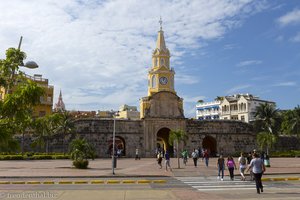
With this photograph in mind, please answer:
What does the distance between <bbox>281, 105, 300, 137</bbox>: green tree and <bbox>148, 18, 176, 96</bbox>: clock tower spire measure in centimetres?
2332

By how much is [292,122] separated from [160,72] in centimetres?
2718

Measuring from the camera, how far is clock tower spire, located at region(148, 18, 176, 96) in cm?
6328

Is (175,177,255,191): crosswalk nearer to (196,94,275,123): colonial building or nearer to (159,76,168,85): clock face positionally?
(159,76,168,85): clock face

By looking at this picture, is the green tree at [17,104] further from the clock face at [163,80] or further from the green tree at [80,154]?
the clock face at [163,80]

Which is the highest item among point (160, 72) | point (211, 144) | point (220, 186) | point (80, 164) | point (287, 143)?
point (160, 72)

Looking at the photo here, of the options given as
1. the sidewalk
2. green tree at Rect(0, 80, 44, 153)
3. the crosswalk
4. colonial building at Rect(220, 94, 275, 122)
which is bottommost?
the crosswalk

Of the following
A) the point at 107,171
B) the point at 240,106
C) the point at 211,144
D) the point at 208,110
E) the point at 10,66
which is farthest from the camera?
the point at 208,110

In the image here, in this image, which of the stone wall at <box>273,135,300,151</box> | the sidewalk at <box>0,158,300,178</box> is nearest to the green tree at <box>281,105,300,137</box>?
the stone wall at <box>273,135,300,151</box>

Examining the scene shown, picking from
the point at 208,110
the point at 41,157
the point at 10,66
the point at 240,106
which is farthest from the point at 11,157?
the point at 208,110

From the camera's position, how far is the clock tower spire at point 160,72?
63281mm

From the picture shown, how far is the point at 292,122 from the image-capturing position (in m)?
62.4

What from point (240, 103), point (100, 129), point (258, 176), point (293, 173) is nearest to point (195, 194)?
point (258, 176)

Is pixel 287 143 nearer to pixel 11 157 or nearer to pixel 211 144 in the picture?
pixel 211 144

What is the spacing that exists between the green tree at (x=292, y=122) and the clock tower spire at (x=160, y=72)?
918 inches
